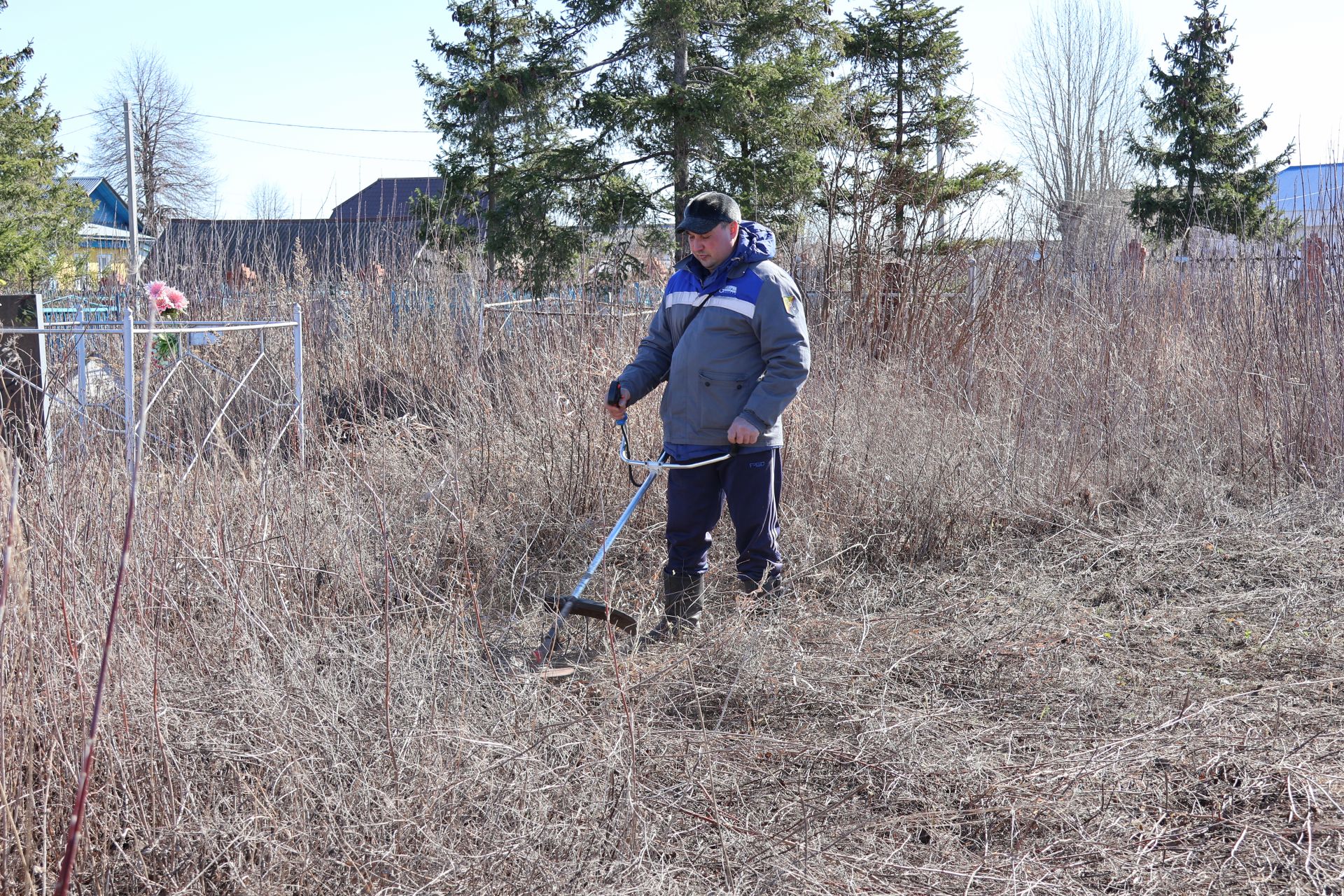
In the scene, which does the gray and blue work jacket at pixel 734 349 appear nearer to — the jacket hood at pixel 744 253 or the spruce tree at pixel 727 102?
the jacket hood at pixel 744 253

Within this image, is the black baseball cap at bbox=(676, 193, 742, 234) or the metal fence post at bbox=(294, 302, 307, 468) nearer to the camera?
the black baseball cap at bbox=(676, 193, 742, 234)

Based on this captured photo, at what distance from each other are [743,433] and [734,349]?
1.13 feet

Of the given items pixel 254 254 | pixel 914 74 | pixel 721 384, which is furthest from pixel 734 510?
pixel 914 74

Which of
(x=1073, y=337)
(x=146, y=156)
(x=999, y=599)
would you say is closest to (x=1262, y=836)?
(x=999, y=599)

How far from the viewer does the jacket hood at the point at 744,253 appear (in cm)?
384

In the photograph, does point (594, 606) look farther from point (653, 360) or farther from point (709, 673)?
point (653, 360)

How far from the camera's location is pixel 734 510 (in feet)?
13.1

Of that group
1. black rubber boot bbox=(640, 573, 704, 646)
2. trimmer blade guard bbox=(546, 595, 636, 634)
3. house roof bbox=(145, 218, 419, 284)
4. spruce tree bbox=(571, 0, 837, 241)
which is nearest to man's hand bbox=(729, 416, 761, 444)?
black rubber boot bbox=(640, 573, 704, 646)

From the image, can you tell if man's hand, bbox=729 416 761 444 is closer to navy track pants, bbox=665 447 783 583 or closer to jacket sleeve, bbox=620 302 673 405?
Result: navy track pants, bbox=665 447 783 583

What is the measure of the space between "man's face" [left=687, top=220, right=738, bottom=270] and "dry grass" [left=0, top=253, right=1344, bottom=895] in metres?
1.27

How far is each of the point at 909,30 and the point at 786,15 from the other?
16.4ft

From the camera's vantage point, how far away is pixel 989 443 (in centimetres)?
561

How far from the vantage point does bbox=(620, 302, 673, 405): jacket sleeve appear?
4.10 metres

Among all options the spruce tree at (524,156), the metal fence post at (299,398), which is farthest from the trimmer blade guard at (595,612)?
the spruce tree at (524,156)
